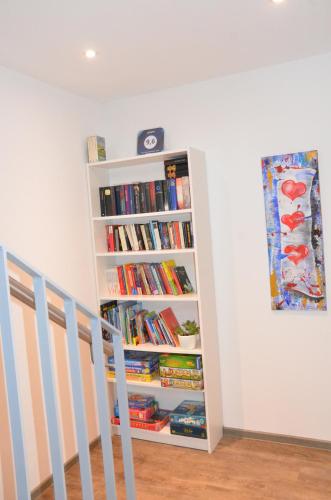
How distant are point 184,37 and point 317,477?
261 cm

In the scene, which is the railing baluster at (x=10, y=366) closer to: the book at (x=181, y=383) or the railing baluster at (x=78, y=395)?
the railing baluster at (x=78, y=395)

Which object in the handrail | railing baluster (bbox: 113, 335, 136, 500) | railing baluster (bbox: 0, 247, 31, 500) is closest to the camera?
railing baluster (bbox: 0, 247, 31, 500)

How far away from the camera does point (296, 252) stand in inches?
115

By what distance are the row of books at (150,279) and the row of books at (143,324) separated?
0.14 metres

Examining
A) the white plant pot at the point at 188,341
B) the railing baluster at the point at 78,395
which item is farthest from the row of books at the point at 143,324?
the railing baluster at the point at 78,395

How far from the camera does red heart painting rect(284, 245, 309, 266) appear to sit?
2.90 meters

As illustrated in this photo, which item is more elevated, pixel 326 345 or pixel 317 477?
pixel 326 345

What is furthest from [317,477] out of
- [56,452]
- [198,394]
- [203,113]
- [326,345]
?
[203,113]

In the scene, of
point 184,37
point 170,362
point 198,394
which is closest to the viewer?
point 184,37

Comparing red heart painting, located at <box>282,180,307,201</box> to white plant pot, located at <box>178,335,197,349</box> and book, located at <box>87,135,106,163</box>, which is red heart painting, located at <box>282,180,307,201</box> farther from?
book, located at <box>87,135,106,163</box>

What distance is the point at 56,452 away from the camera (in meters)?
1.52

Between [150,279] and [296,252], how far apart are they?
103 cm

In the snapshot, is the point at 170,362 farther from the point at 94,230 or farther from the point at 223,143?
the point at 223,143

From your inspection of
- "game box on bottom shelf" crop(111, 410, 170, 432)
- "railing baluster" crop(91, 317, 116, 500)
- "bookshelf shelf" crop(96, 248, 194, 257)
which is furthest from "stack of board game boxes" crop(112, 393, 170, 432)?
"railing baluster" crop(91, 317, 116, 500)
